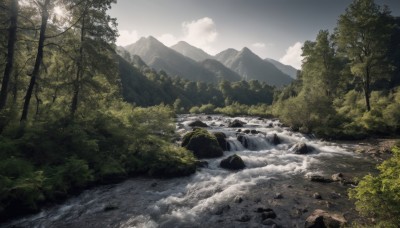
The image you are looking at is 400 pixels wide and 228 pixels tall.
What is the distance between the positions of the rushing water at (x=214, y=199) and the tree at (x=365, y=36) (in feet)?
65.8

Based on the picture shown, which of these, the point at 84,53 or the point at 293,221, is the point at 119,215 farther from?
the point at 84,53

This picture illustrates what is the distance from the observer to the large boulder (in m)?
29.1

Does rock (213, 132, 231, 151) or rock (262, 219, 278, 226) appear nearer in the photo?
rock (262, 219, 278, 226)

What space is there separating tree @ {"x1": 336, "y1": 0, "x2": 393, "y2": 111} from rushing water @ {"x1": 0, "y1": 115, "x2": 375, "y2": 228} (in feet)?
65.8

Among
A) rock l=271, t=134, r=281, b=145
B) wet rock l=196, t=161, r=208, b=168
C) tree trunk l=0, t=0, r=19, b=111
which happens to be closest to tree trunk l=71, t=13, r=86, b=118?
tree trunk l=0, t=0, r=19, b=111

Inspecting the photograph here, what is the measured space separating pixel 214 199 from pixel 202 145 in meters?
12.2

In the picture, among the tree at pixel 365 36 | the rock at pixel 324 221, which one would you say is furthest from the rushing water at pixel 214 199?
the tree at pixel 365 36

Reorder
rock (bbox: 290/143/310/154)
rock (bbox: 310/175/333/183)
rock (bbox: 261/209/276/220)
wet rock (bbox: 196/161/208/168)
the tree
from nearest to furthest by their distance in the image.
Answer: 1. rock (bbox: 261/209/276/220)
2. rock (bbox: 310/175/333/183)
3. wet rock (bbox: 196/161/208/168)
4. rock (bbox: 290/143/310/154)
5. the tree

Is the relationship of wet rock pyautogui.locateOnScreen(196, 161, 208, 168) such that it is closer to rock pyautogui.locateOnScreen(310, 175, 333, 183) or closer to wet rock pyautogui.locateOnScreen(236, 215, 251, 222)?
rock pyautogui.locateOnScreen(310, 175, 333, 183)

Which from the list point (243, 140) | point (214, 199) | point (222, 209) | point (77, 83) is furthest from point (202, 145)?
point (222, 209)

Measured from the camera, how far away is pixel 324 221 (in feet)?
43.5

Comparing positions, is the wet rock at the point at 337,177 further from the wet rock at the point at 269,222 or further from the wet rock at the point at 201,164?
the wet rock at the point at 201,164

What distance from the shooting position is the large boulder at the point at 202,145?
2908 cm

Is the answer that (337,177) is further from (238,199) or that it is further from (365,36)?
(365,36)
